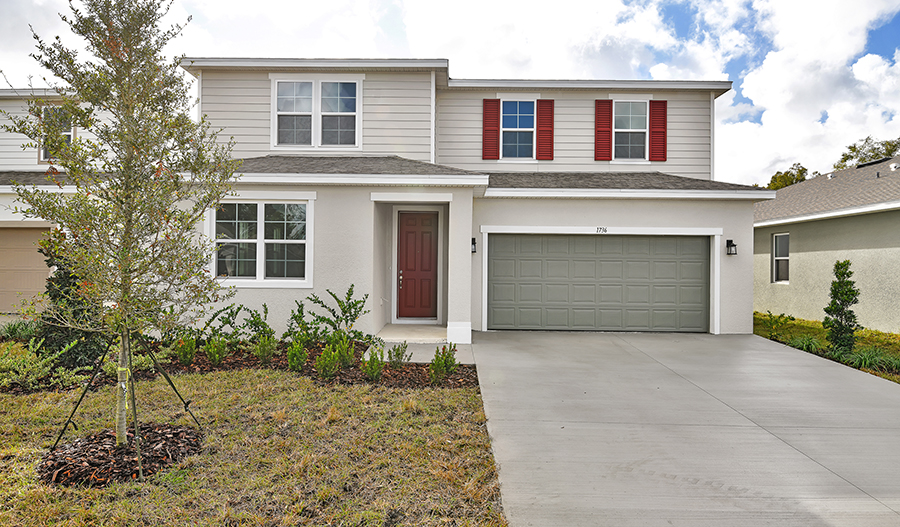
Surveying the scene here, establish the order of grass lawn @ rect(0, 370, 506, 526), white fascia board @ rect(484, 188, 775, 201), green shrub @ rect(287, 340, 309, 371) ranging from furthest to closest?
white fascia board @ rect(484, 188, 775, 201) < green shrub @ rect(287, 340, 309, 371) < grass lawn @ rect(0, 370, 506, 526)

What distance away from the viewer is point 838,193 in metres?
12.6

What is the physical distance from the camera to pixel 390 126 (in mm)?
10664

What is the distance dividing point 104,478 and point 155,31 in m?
3.36

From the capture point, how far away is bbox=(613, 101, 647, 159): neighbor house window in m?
11.4

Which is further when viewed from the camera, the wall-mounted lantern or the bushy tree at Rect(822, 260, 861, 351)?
the wall-mounted lantern

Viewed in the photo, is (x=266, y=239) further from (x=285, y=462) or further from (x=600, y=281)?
(x=600, y=281)

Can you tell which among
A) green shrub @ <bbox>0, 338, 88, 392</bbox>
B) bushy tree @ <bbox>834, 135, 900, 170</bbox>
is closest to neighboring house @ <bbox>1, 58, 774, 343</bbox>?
green shrub @ <bbox>0, 338, 88, 392</bbox>

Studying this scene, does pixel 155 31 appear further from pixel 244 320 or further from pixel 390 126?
pixel 390 126

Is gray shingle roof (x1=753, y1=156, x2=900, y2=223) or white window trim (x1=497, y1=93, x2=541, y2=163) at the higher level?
white window trim (x1=497, y1=93, x2=541, y2=163)

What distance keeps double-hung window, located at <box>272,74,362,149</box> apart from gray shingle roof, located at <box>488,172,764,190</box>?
135 inches

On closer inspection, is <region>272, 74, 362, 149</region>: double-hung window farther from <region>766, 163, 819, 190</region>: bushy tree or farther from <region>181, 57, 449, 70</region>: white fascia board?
<region>766, 163, 819, 190</region>: bushy tree

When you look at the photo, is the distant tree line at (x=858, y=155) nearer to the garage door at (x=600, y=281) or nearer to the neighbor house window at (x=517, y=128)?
the garage door at (x=600, y=281)

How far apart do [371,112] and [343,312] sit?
5.04m

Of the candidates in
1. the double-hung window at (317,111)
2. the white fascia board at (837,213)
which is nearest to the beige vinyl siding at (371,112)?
the double-hung window at (317,111)
